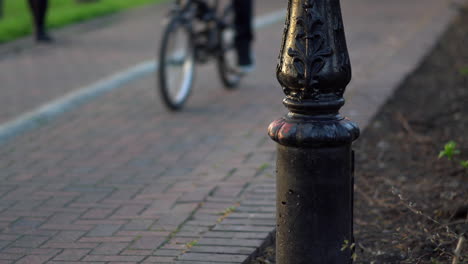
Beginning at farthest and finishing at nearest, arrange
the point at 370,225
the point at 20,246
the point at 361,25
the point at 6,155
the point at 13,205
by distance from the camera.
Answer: the point at 361,25 < the point at 6,155 < the point at 13,205 < the point at 370,225 < the point at 20,246

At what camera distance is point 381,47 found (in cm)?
1002

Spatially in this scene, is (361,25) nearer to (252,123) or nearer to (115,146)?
(252,123)

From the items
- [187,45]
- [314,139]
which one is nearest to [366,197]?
[314,139]

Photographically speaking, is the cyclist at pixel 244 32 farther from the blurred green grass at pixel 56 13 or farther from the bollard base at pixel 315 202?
the bollard base at pixel 315 202

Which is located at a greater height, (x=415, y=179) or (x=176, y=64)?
(x=176, y=64)

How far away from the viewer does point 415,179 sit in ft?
15.9

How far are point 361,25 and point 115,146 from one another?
7526 mm

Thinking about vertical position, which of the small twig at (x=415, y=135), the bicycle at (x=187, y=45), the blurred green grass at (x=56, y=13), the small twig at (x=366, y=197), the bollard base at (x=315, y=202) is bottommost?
the small twig at (x=366, y=197)

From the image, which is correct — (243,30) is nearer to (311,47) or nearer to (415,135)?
(415,135)

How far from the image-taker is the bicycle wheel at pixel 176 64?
22.0ft

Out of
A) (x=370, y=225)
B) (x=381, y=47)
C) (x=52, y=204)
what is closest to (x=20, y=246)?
(x=52, y=204)

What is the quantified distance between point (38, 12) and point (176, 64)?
15.8ft

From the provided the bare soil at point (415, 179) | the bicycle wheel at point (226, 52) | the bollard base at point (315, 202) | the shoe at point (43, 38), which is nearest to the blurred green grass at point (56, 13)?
the shoe at point (43, 38)

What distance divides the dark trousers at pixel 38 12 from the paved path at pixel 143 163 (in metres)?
1.06
